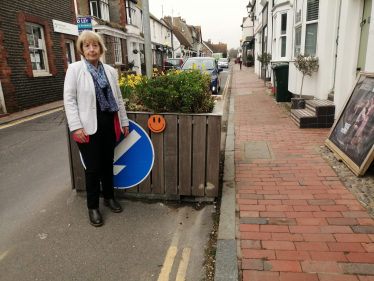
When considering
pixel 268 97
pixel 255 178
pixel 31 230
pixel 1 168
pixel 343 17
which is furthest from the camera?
pixel 268 97

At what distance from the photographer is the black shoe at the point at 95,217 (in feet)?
10.6

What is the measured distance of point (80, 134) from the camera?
301cm

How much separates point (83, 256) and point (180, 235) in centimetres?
96

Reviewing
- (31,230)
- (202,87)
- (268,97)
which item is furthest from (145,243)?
(268,97)

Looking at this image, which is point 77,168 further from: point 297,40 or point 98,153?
point 297,40

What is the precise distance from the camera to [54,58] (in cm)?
1295

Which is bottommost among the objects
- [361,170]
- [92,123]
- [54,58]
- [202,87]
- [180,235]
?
[180,235]

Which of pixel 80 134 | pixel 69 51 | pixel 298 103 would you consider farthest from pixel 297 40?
pixel 69 51

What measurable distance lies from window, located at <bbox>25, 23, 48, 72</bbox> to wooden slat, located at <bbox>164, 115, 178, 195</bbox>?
10786 mm

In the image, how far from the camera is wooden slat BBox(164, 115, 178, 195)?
11.3 ft

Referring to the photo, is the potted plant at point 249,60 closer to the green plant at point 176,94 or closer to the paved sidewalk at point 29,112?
the paved sidewalk at point 29,112

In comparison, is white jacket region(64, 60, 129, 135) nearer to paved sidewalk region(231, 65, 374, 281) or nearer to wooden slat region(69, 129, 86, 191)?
wooden slat region(69, 129, 86, 191)

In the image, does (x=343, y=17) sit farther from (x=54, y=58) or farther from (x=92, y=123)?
(x=54, y=58)

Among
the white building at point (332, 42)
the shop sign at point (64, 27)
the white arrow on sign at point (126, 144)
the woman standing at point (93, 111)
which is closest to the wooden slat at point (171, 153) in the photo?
the white arrow on sign at point (126, 144)
